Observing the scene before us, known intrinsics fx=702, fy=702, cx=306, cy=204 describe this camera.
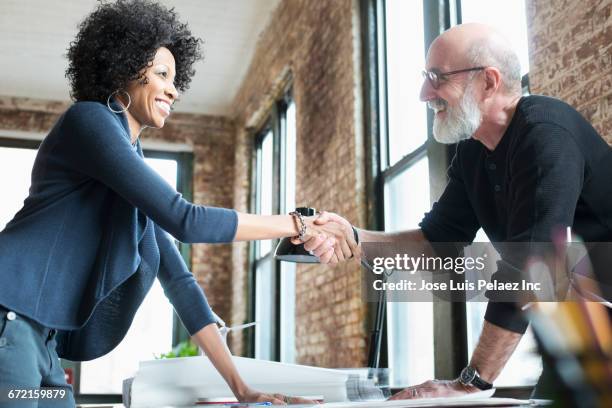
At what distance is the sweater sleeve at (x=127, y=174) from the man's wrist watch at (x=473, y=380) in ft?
1.87

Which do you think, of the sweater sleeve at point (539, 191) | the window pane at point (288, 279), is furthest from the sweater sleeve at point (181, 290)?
the window pane at point (288, 279)

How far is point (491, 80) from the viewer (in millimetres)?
1875

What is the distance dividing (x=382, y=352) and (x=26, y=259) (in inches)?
118

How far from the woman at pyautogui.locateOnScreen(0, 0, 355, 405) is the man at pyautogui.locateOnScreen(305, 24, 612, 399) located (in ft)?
1.34

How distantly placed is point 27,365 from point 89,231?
288 mm

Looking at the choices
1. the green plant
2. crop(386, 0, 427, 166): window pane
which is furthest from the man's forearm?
the green plant

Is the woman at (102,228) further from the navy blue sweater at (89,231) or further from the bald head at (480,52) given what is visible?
the bald head at (480,52)

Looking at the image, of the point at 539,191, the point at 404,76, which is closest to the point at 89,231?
the point at 539,191

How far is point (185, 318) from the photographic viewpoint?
176 centimetres

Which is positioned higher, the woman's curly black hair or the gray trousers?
the woman's curly black hair

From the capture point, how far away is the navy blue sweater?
1.35 m

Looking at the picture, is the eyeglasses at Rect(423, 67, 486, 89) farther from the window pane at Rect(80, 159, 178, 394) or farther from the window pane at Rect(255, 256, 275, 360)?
the window pane at Rect(80, 159, 178, 394)

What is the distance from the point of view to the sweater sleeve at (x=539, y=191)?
4.36 feet

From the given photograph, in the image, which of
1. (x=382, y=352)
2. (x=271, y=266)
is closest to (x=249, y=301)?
(x=271, y=266)
